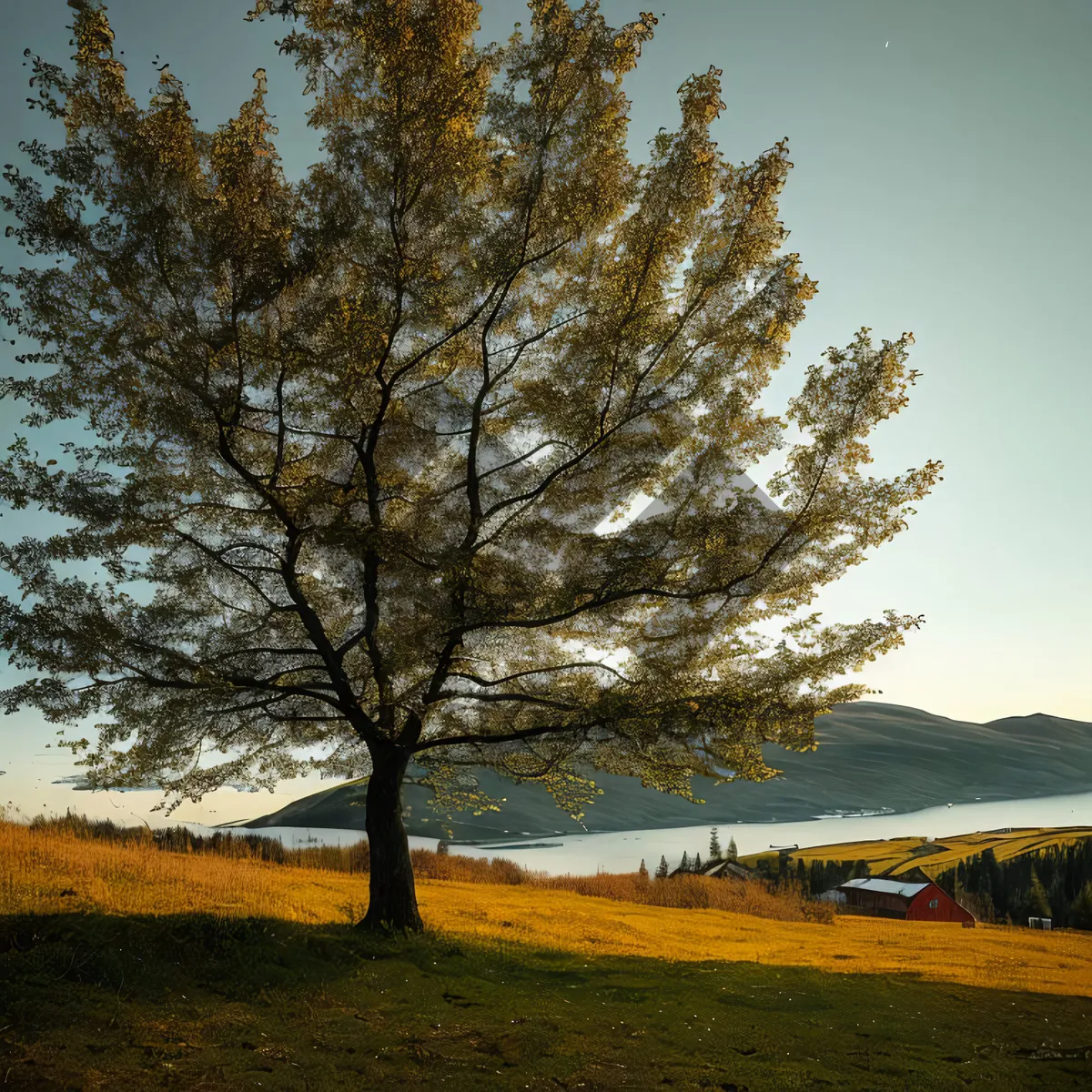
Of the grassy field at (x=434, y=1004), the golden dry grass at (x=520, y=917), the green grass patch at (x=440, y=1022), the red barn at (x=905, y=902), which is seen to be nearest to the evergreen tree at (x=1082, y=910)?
the golden dry grass at (x=520, y=917)

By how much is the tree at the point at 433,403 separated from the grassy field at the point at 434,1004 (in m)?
2.48

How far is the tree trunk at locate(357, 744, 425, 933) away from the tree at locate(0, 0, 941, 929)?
6 cm

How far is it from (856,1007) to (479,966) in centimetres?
610

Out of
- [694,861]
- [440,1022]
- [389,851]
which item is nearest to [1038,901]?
[694,861]

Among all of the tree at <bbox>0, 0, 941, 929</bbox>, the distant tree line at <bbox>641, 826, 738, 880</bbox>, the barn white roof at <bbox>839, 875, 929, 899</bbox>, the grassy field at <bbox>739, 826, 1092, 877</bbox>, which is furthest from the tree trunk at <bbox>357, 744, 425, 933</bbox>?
the barn white roof at <bbox>839, 875, 929, 899</bbox>

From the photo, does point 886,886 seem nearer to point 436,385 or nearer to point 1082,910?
point 1082,910

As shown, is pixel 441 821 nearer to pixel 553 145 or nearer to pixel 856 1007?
pixel 856 1007

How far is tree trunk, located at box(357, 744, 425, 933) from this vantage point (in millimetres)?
14477

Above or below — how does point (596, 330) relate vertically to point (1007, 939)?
above

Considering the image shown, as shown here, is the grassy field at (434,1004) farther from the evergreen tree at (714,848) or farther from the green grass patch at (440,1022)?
the evergreen tree at (714,848)

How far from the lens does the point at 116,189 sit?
13.0 m

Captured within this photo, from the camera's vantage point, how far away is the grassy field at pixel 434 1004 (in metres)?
8.16

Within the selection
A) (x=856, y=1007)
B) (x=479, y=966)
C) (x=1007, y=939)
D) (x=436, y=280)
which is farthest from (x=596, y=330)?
(x=1007, y=939)

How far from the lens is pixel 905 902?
106ft
